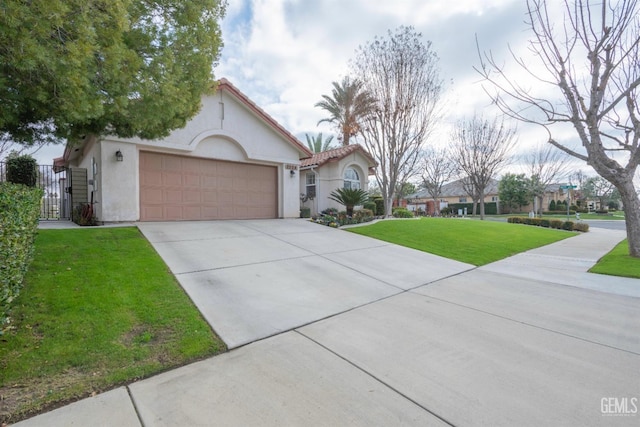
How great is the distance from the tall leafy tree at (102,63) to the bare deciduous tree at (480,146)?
69.0 ft

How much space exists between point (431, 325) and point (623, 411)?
6.01ft

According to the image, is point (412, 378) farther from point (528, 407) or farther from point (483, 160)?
point (483, 160)

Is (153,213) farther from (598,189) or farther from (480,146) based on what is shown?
(598,189)

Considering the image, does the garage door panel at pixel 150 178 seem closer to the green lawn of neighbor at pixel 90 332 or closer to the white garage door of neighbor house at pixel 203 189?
the white garage door of neighbor house at pixel 203 189

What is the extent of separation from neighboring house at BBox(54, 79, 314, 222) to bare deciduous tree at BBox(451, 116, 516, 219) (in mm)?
14490

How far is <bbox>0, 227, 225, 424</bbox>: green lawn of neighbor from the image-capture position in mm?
2584

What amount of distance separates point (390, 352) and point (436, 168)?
36.3 meters

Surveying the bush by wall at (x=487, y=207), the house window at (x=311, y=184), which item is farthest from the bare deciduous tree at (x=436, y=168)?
the house window at (x=311, y=184)

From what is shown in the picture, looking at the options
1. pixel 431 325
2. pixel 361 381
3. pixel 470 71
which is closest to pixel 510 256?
pixel 470 71

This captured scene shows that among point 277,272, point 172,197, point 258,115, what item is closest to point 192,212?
point 172,197

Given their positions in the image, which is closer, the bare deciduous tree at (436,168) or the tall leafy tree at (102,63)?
the tall leafy tree at (102,63)

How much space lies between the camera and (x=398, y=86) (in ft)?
47.9

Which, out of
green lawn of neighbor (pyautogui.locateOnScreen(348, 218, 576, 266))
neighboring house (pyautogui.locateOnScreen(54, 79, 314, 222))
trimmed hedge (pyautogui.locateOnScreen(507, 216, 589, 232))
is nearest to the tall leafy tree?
neighboring house (pyautogui.locateOnScreen(54, 79, 314, 222))

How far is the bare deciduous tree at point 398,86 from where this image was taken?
47.0 feet
